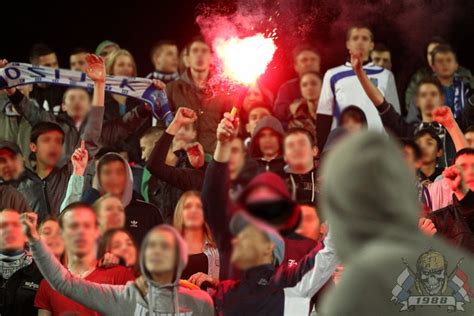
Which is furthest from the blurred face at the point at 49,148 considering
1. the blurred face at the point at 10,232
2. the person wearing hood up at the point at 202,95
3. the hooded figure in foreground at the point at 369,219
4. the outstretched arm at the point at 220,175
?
the hooded figure in foreground at the point at 369,219

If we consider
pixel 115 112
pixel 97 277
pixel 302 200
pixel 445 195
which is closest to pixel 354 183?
pixel 97 277

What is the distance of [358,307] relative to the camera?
2723mm

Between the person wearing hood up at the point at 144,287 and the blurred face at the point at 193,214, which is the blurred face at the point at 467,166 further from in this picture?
the person wearing hood up at the point at 144,287

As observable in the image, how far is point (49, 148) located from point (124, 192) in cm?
103

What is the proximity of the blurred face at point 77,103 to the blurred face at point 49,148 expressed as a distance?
75 cm

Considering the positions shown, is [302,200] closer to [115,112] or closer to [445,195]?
[445,195]

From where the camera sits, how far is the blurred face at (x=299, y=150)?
7.23 meters

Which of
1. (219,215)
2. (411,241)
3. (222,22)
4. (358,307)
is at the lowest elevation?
(358,307)

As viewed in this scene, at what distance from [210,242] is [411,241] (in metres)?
3.81

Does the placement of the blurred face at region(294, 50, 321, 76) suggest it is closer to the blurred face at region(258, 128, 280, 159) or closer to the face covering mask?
the blurred face at region(258, 128, 280, 159)

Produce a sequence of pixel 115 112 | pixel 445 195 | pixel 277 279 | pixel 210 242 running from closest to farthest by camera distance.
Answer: pixel 277 279
pixel 210 242
pixel 445 195
pixel 115 112

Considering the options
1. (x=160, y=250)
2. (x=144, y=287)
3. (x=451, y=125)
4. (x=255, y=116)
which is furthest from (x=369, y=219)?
(x=255, y=116)

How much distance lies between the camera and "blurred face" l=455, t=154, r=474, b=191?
7.09 metres

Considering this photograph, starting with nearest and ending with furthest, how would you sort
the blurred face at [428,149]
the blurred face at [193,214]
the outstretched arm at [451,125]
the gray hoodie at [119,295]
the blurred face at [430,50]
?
the gray hoodie at [119,295]
the blurred face at [193,214]
the outstretched arm at [451,125]
the blurred face at [428,149]
the blurred face at [430,50]
